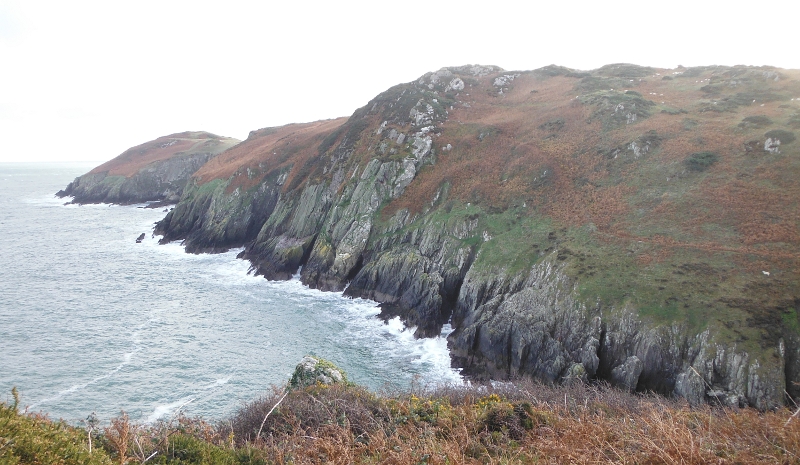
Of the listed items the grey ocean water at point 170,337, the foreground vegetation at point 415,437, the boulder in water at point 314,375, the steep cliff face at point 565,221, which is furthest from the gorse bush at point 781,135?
the boulder in water at point 314,375

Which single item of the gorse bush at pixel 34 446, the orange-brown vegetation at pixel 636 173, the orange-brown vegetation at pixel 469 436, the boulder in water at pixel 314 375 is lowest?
the boulder in water at pixel 314 375

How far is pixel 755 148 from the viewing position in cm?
3650

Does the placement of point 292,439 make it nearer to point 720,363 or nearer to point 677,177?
point 720,363

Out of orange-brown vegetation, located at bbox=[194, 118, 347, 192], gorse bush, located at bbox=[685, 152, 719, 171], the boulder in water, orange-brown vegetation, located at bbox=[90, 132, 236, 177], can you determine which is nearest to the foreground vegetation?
the boulder in water

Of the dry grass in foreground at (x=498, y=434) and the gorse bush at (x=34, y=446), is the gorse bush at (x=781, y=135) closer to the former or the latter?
the dry grass in foreground at (x=498, y=434)

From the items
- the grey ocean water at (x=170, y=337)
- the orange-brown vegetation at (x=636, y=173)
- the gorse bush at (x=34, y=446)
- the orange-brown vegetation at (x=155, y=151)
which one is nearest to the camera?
the gorse bush at (x=34, y=446)

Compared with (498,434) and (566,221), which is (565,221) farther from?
(498,434)

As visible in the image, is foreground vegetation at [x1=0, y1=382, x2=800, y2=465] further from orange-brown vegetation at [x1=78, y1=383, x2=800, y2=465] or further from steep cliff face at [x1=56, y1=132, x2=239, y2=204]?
steep cliff face at [x1=56, y1=132, x2=239, y2=204]

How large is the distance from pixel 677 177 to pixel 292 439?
39664 mm

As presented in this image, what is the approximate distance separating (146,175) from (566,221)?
112 meters

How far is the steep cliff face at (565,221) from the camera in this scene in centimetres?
2381

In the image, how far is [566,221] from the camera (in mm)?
36219

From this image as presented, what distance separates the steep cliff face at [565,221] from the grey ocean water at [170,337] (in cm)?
381

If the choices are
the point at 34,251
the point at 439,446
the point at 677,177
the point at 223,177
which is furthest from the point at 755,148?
the point at 34,251
